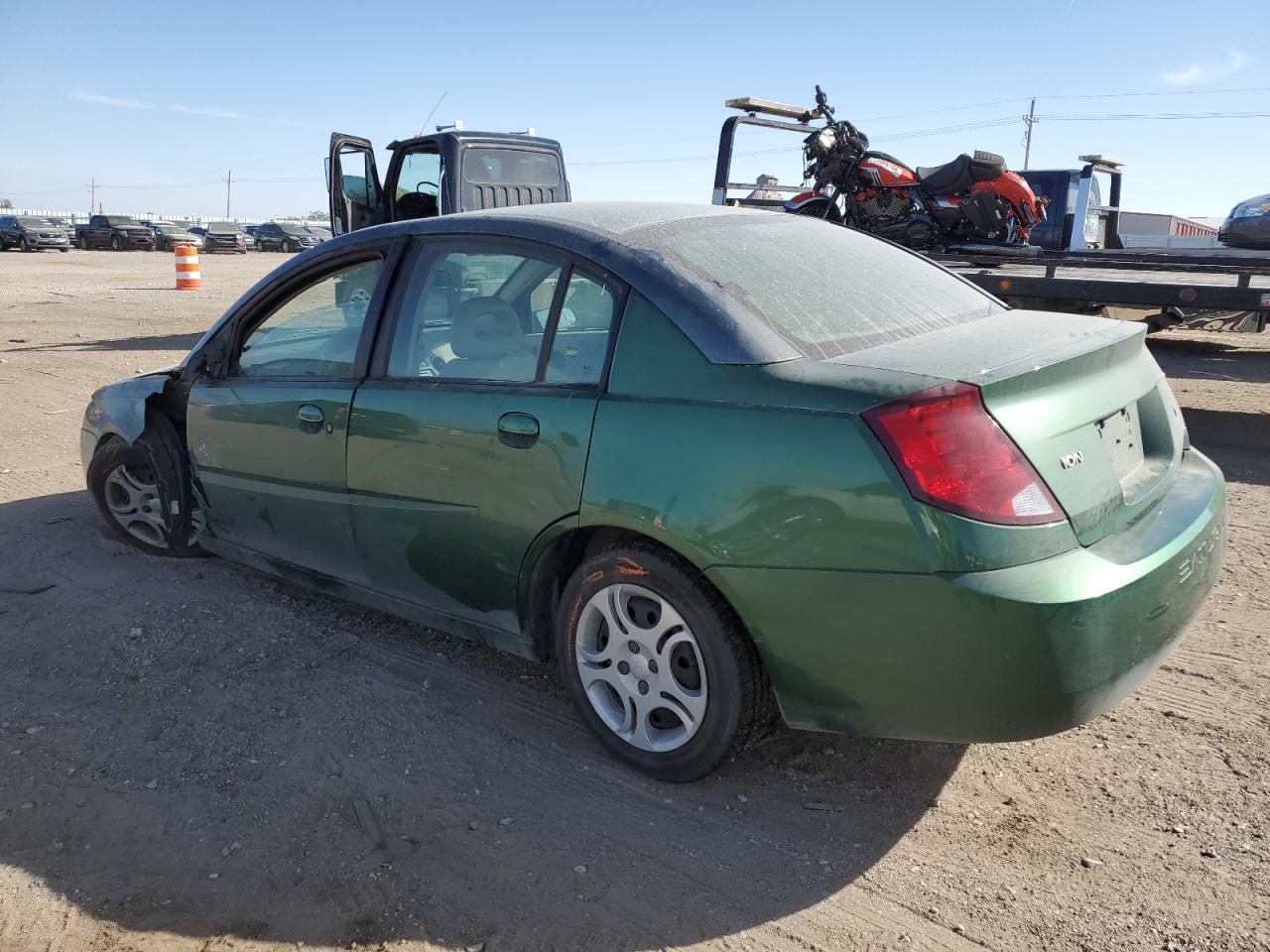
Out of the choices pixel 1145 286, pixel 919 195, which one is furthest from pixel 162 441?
pixel 919 195

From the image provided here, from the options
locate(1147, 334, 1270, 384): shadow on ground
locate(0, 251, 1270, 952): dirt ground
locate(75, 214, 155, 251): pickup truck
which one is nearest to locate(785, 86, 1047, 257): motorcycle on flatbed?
locate(1147, 334, 1270, 384): shadow on ground

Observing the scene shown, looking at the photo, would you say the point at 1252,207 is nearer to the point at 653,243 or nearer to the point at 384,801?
the point at 653,243

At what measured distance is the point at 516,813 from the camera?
9.46 feet

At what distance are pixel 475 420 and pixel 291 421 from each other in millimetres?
1010

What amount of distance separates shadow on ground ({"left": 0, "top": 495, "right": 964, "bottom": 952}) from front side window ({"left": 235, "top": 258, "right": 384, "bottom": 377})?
106 centimetres

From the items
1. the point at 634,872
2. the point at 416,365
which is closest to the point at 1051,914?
the point at 634,872

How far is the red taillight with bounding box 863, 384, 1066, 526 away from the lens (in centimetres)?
237

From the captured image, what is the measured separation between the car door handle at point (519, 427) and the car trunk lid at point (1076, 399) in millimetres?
957

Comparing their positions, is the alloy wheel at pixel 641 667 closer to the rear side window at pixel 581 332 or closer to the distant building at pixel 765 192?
the rear side window at pixel 581 332

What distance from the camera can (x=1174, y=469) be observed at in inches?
121

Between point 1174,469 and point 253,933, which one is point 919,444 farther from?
point 253,933

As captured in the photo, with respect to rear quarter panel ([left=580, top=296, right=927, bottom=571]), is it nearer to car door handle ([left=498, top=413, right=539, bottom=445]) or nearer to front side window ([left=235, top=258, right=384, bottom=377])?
car door handle ([left=498, top=413, right=539, bottom=445])

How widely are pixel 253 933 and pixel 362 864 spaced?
1.03 feet

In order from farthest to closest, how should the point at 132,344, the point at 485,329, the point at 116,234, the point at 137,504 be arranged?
1. the point at 116,234
2. the point at 132,344
3. the point at 137,504
4. the point at 485,329
